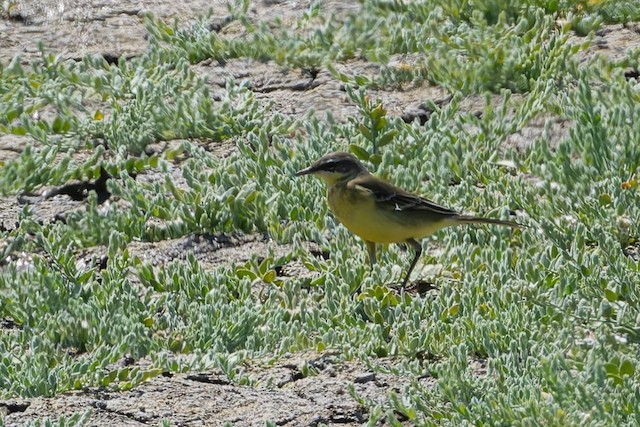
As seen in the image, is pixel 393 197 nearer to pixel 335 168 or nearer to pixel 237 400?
pixel 335 168

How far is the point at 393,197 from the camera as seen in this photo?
A: 7863 millimetres

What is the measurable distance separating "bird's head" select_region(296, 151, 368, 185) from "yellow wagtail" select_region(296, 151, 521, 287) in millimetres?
25

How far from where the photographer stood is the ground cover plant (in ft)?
20.8

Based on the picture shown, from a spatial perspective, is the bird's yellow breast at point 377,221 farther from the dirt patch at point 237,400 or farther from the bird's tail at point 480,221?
the dirt patch at point 237,400

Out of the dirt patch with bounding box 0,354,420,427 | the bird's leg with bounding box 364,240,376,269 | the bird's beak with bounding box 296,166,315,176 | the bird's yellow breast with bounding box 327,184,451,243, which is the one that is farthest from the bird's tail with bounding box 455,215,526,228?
the dirt patch with bounding box 0,354,420,427

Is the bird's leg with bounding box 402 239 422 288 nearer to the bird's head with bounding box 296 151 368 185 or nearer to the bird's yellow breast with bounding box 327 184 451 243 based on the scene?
the bird's yellow breast with bounding box 327 184 451 243

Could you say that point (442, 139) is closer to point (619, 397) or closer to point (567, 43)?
point (567, 43)

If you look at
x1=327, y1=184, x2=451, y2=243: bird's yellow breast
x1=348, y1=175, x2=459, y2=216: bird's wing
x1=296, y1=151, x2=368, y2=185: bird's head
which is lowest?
x1=327, y1=184, x2=451, y2=243: bird's yellow breast

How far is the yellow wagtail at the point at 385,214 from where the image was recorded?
25.3ft

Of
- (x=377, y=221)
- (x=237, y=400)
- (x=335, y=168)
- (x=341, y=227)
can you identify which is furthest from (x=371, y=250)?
(x=237, y=400)

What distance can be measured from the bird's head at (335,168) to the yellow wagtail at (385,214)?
0.03 meters

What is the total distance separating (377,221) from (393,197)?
9.3 inches

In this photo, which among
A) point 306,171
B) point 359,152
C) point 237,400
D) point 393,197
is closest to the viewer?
point 237,400

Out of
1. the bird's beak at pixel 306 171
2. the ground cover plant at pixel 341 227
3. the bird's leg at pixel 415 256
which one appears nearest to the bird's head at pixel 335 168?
the bird's beak at pixel 306 171
